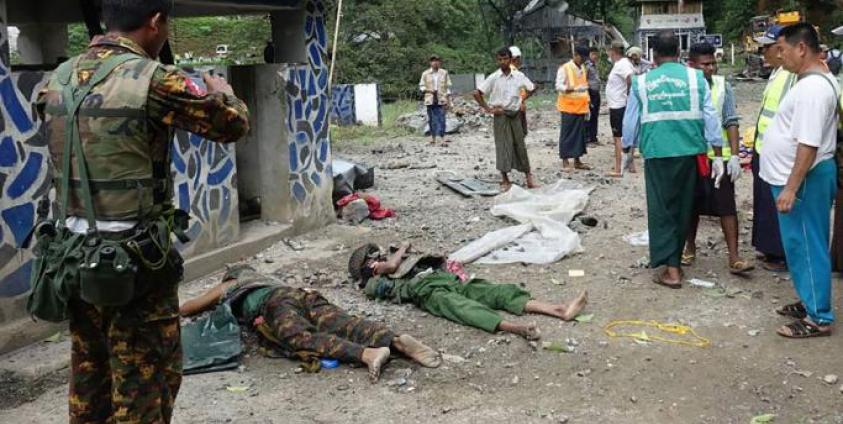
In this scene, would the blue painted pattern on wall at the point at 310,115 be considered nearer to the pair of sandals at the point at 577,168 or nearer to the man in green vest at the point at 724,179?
the man in green vest at the point at 724,179

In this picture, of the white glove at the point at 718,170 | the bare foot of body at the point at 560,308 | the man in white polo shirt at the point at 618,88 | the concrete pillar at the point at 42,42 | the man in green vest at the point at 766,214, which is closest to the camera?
the bare foot of body at the point at 560,308

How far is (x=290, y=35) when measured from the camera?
7.95 metres

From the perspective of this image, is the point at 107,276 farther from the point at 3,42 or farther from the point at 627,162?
the point at 627,162

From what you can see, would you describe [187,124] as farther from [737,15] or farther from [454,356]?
[737,15]

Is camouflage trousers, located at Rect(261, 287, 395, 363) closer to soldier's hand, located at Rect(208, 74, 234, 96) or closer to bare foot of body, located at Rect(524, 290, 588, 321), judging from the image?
bare foot of body, located at Rect(524, 290, 588, 321)

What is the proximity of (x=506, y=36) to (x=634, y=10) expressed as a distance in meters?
10.4

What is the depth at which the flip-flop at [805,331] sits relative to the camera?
15.5 feet

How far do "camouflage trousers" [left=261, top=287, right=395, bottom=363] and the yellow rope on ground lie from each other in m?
1.50

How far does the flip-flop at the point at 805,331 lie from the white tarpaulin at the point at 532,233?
2265 millimetres

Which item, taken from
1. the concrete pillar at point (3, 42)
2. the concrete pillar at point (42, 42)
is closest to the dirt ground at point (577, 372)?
the concrete pillar at point (3, 42)

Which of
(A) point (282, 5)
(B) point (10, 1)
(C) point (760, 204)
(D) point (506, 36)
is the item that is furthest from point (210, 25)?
(C) point (760, 204)

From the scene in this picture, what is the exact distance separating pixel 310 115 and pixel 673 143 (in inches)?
152

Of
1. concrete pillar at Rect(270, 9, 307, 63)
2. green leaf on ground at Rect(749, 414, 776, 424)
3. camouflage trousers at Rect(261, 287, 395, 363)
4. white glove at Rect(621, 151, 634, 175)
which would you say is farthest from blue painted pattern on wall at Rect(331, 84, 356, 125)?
green leaf on ground at Rect(749, 414, 776, 424)

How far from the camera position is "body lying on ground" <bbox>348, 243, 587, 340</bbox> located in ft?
16.8
